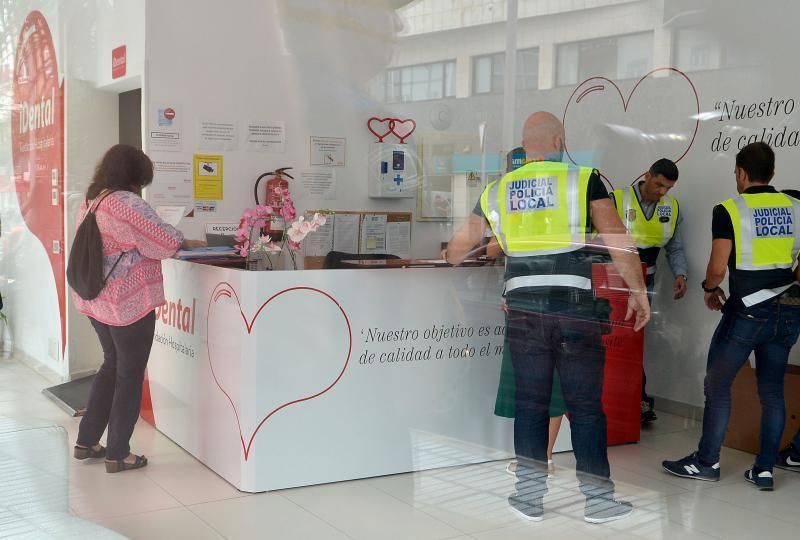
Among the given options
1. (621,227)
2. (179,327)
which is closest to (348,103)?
(179,327)

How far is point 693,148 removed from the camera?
13.1 feet

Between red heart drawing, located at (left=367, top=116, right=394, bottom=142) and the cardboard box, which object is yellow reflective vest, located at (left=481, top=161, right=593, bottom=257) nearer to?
the cardboard box

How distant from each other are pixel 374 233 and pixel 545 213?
82.0 inches

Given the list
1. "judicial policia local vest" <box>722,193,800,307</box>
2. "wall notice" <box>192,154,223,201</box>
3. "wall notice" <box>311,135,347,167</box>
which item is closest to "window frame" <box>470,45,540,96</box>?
"wall notice" <box>311,135,347,167</box>

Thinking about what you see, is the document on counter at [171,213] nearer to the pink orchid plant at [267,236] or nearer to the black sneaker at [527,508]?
the pink orchid plant at [267,236]

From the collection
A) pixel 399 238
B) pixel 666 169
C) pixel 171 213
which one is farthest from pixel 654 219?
pixel 171 213

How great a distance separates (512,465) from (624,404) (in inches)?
25.0

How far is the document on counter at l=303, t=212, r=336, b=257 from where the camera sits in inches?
130

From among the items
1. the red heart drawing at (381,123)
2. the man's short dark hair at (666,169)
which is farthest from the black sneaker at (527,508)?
the red heart drawing at (381,123)

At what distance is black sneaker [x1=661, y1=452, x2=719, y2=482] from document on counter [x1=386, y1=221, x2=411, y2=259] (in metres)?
1.89

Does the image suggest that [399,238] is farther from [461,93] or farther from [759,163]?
[759,163]

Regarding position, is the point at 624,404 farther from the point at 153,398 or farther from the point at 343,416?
the point at 153,398

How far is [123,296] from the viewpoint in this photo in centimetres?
310

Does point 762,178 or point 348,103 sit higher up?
point 348,103
